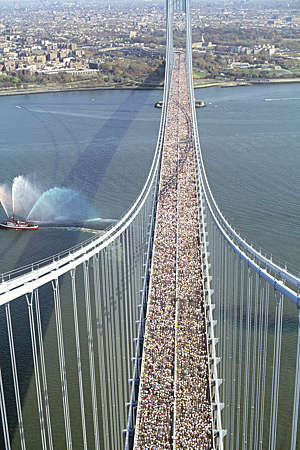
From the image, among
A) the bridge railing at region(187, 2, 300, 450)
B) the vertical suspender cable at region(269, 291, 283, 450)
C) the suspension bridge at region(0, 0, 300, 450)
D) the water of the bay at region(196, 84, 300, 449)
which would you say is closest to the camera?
the vertical suspender cable at region(269, 291, 283, 450)

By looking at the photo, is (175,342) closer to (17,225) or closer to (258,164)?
(17,225)

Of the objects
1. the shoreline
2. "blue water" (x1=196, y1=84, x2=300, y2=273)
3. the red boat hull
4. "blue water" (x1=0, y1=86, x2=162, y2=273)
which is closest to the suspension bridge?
"blue water" (x1=196, y1=84, x2=300, y2=273)

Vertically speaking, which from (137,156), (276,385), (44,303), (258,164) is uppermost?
(137,156)

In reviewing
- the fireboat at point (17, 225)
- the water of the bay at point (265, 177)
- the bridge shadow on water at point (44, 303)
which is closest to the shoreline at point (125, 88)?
the water of the bay at point (265, 177)

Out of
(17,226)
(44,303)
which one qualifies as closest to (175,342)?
(44,303)

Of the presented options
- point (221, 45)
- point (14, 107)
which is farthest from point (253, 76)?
point (221, 45)

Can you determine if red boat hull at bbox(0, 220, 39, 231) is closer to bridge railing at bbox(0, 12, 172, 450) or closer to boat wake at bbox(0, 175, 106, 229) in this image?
boat wake at bbox(0, 175, 106, 229)
